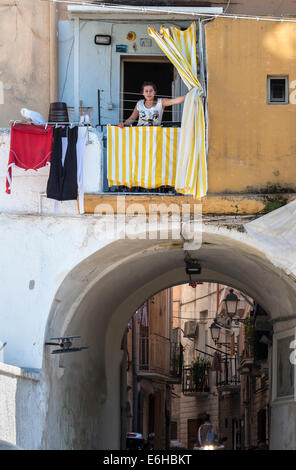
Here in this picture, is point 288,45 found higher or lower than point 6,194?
higher

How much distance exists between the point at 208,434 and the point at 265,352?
3905 mm

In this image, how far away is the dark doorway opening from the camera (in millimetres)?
14930

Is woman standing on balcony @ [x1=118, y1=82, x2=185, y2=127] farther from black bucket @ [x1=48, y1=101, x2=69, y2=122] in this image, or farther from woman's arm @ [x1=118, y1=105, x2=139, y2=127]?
black bucket @ [x1=48, y1=101, x2=69, y2=122]

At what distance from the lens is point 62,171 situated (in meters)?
12.4

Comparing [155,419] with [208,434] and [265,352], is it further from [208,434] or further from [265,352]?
[265,352]

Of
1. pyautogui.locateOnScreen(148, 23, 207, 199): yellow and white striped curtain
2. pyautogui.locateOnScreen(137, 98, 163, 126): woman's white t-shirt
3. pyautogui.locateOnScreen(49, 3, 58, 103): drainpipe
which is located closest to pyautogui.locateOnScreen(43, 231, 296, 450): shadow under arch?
pyautogui.locateOnScreen(148, 23, 207, 199): yellow and white striped curtain

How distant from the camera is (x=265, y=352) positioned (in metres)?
18.8

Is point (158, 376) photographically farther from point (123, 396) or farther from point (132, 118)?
point (132, 118)

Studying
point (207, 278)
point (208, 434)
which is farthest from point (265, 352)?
point (208, 434)

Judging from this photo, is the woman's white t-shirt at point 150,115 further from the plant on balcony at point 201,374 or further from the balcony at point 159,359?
the plant on balcony at point 201,374

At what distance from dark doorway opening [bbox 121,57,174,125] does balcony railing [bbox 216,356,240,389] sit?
1679 cm

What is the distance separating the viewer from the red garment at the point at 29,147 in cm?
1237

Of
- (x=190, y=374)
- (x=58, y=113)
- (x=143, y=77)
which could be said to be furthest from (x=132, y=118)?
(x=190, y=374)

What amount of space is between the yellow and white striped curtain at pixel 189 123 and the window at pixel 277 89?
3.31ft
